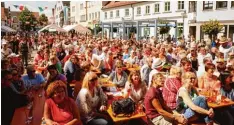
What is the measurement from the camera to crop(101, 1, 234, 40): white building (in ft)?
86.7

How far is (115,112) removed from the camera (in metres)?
4.68

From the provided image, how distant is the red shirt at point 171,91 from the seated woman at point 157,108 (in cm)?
44

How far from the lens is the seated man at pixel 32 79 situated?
6.56m

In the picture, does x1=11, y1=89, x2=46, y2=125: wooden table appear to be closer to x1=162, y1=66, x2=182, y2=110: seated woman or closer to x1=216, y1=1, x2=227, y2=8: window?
x1=162, y1=66, x2=182, y2=110: seated woman

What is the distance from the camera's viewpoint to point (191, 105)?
4.70 metres

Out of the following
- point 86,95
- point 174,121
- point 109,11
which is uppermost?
point 109,11

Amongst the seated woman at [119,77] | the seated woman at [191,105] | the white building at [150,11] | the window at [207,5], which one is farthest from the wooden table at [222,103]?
the window at [207,5]

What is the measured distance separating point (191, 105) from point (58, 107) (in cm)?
207

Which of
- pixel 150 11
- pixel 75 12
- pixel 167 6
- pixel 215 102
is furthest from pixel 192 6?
pixel 75 12

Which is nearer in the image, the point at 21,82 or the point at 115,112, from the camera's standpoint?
the point at 115,112

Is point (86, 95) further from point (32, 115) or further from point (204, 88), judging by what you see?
point (204, 88)

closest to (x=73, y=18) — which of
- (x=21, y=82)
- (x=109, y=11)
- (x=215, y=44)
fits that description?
(x=109, y=11)

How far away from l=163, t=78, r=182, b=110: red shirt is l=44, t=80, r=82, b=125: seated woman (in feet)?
6.07

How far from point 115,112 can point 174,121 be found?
3.20 ft
